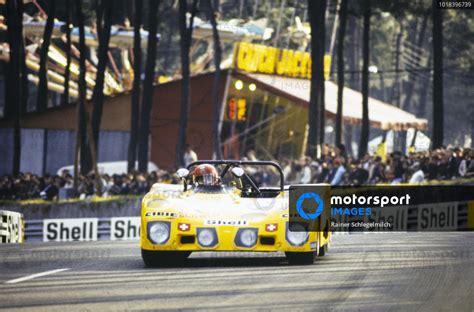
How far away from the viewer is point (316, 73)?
41.4m

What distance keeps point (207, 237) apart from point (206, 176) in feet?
4.08

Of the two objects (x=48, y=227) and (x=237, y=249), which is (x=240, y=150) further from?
(x=237, y=249)

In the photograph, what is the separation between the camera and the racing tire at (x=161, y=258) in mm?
13477

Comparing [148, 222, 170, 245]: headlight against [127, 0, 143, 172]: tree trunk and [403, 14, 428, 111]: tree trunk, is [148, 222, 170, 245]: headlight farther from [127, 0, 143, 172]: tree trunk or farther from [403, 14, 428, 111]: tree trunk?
[403, 14, 428, 111]: tree trunk

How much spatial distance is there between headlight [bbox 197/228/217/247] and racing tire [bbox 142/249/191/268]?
1.82 ft

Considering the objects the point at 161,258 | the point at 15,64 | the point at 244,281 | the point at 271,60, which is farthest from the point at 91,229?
the point at 271,60

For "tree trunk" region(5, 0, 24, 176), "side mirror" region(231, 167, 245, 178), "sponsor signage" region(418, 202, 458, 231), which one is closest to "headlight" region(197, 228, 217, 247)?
"side mirror" region(231, 167, 245, 178)

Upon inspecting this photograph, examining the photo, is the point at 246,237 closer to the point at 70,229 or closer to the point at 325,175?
the point at 70,229

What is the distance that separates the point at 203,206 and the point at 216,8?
35798 mm

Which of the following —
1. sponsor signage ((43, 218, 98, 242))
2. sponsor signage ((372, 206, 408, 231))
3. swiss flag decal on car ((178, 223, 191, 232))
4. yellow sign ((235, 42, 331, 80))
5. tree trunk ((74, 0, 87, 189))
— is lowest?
sponsor signage ((43, 218, 98, 242))

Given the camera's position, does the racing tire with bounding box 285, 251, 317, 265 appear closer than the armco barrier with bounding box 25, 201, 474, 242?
Yes

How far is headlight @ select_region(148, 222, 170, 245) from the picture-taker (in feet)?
43.7

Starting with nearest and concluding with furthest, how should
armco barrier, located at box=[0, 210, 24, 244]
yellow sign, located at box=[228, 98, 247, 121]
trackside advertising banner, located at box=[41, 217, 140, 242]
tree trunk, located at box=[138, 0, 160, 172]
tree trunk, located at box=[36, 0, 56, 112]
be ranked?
armco barrier, located at box=[0, 210, 24, 244] < trackside advertising banner, located at box=[41, 217, 140, 242] < tree trunk, located at box=[138, 0, 160, 172] < tree trunk, located at box=[36, 0, 56, 112] < yellow sign, located at box=[228, 98, 247, 121]

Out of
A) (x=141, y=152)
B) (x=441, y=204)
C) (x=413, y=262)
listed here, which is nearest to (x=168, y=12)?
(x=141, y=152)
